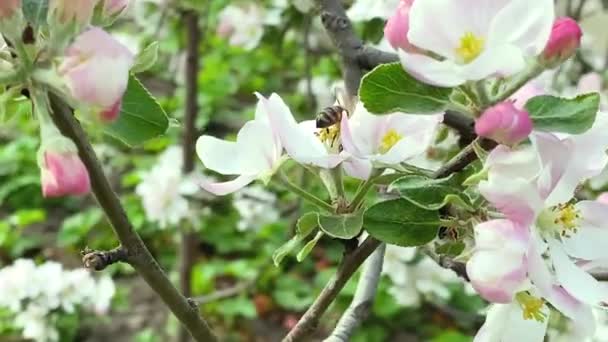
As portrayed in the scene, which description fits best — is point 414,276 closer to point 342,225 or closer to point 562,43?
point 342,225

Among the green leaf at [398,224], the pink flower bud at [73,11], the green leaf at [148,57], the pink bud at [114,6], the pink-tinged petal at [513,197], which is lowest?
the green leaf at [398,224]

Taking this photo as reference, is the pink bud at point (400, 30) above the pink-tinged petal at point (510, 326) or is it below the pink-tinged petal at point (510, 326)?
above

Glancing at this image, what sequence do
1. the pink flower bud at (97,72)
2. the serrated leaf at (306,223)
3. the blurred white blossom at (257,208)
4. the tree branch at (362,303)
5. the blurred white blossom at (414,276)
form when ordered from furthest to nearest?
the blurred white blossom at (257,208) < the blurred white blossom at (414,276) < the tree branch at (362,303) < the serrated leaf at (306,223) < the pink flower bud at (97,72)

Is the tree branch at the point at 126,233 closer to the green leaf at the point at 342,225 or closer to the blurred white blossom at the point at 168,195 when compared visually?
the green leaf at the point at 342,225

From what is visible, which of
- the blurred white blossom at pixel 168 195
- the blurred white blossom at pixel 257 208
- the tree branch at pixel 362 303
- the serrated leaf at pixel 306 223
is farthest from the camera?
the blurred white blossom at pixel 257 208

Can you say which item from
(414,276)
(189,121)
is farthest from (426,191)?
(189,121)

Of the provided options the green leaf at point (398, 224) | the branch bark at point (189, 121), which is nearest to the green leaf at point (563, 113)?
the green leaf at point (398, 224)

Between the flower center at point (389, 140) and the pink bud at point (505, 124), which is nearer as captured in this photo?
the pink bud at point (505, 124)
